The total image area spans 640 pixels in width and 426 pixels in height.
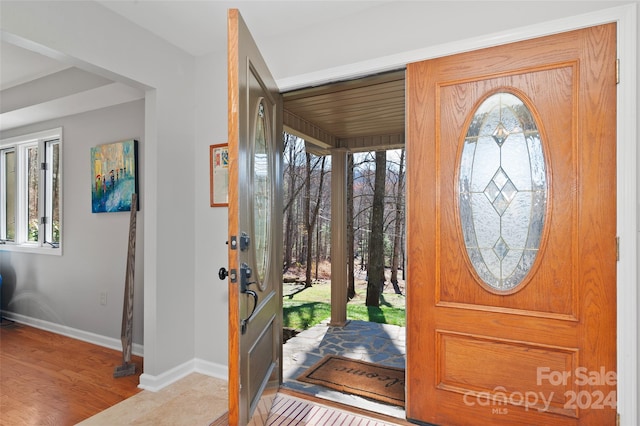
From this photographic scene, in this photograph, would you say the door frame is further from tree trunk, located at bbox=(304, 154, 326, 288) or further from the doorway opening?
tree trunk, located at bbox=(304, 154, 326, 288)

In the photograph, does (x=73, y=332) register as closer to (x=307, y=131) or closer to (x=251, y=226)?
(x=251, y=226)

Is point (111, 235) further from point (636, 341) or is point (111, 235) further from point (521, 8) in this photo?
point (636, 341)

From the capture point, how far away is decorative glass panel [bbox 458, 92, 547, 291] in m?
1.80

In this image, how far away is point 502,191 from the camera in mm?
1863

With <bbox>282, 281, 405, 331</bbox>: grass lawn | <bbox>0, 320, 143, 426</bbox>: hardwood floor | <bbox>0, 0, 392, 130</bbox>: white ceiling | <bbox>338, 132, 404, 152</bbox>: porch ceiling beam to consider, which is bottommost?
<bbox>282, 281, 405, 331</bbox>: grass lawn

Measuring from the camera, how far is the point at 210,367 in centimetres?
279

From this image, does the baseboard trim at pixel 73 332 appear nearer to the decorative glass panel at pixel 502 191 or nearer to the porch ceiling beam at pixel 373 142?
the decorative glass panel at pixel 502 191

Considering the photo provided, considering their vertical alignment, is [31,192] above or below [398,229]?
above

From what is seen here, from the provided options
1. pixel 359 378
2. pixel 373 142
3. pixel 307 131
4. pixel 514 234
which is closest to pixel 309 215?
pixel 373 142

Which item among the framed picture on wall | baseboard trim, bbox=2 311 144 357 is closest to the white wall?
baseboard trim, bbox=2 311 144 357

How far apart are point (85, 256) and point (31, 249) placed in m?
1.11

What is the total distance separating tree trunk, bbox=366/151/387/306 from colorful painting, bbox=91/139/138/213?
12.2 feet

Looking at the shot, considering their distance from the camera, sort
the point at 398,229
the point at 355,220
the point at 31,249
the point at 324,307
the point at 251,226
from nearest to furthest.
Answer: the point at 251,226, the point at 31,249, the point at 324,307, the point at 398,229, the point at 355,220

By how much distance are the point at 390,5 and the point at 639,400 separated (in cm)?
248
